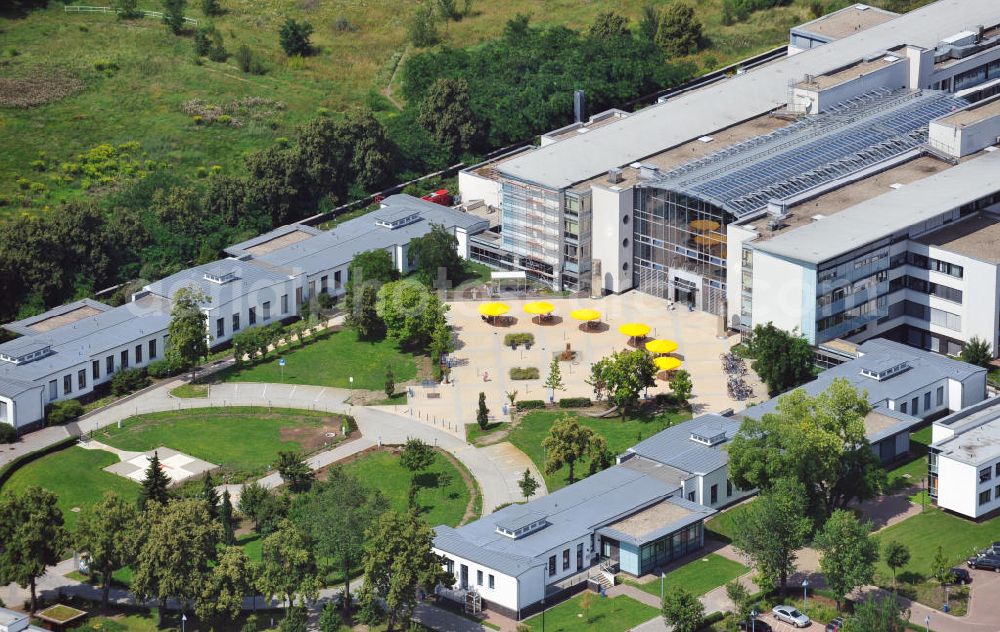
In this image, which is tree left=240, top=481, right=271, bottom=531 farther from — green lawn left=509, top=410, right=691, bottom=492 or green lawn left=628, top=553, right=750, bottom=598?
green lawn left=628, top=553, right=750, bottom=598

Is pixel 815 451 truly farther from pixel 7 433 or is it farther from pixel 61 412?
pixel 7 433

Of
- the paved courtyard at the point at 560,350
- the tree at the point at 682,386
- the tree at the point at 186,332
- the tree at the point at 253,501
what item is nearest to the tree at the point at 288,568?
the tree at the point at 253,501

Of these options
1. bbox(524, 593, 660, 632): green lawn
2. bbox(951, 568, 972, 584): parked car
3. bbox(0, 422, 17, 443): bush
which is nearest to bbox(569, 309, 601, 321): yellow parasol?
bbox(524, 593, 660, 632): green lawn

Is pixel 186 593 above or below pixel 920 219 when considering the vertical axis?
below

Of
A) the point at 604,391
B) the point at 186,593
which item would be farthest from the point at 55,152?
the point at 186,593

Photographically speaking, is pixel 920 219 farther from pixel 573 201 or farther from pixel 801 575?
pixel 801 575

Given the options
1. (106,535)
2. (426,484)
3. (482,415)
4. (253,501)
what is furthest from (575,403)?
(106,535)
